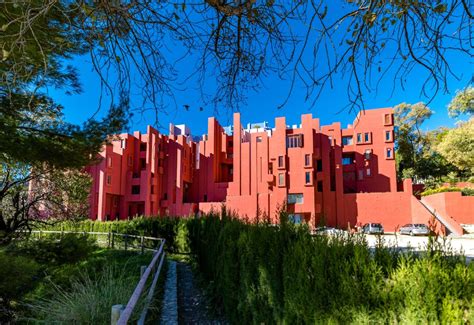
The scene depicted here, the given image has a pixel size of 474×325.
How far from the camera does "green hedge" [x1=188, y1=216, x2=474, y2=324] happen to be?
2338mm

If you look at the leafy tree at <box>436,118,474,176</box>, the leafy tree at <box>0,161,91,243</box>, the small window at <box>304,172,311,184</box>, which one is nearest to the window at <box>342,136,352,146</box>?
the small window at <box>304,172,311,184</box>

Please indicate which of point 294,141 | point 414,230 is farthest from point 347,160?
point 414,230

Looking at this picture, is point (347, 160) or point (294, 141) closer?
point (294, 141)

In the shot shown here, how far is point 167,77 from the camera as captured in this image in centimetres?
341

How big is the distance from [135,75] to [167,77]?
1.07 feet

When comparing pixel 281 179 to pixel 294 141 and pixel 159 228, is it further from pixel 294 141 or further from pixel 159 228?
pixel 159 228

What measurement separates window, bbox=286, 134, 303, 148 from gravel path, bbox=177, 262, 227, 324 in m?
25.8

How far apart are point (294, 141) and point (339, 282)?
31951 millimetres

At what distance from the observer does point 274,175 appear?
3388cm

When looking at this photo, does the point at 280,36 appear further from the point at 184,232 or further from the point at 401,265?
the point at 184,232

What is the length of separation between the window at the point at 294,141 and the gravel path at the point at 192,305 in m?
25.8

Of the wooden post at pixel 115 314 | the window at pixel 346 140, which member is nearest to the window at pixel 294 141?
the window at pixel 346 140

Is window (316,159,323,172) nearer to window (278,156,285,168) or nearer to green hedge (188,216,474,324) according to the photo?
window (278,156,285,168)

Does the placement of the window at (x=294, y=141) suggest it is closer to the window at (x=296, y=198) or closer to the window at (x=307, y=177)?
the window at (x=307, y=177)
